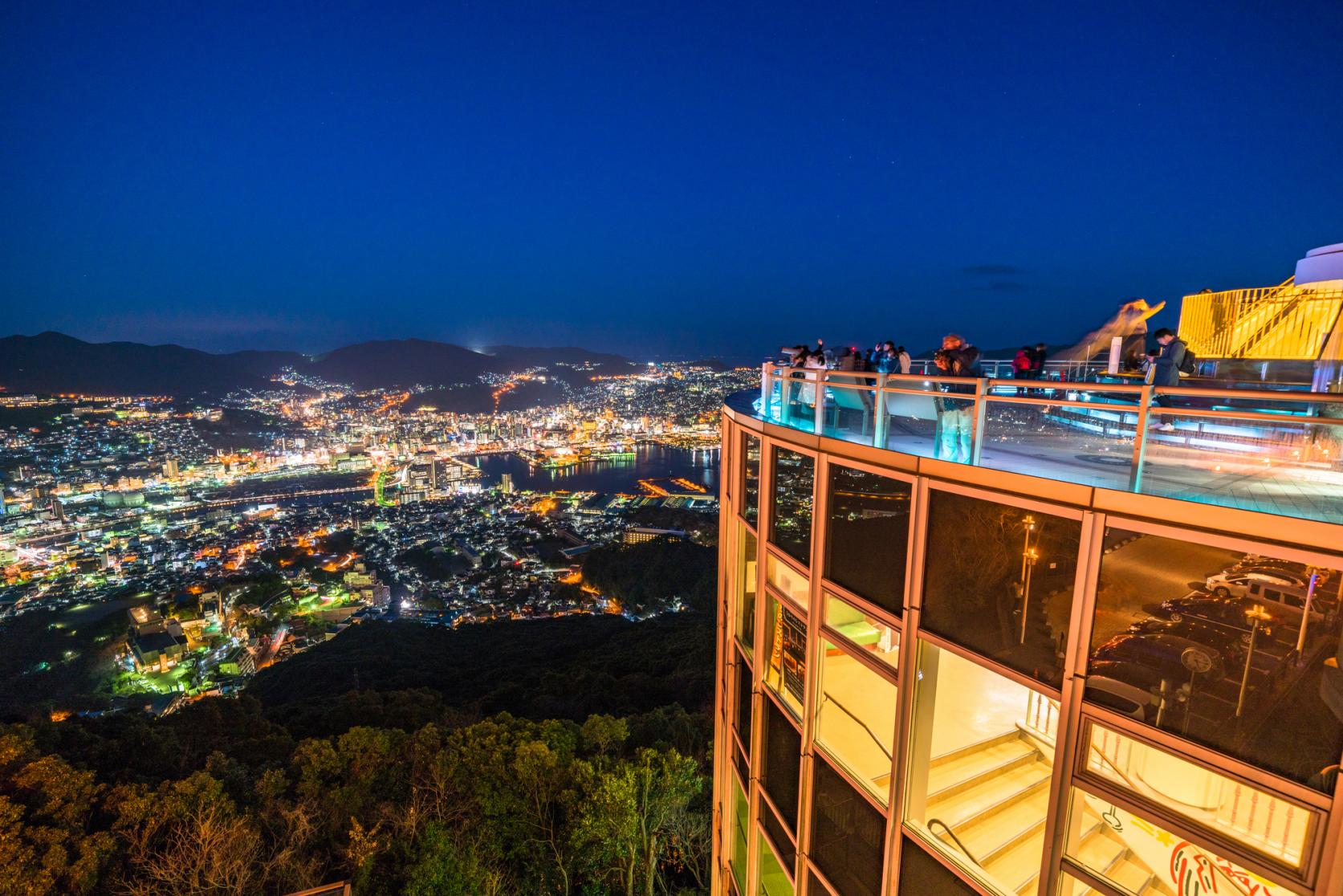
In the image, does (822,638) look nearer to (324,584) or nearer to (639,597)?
(639,597)

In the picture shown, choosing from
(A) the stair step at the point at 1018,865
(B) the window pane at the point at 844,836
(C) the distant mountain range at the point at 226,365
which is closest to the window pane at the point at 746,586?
(B) the window pane at the point at 844,836

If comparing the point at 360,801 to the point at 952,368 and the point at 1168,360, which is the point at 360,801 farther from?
Answer: the point at 1168,360

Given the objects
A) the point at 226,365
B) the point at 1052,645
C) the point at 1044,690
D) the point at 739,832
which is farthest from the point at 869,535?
the point at 226,365

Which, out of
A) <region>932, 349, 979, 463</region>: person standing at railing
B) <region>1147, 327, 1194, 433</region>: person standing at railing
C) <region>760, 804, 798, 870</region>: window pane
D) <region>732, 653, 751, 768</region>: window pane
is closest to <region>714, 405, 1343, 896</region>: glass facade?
<region>760, 804, 798, 870</region>: window pane

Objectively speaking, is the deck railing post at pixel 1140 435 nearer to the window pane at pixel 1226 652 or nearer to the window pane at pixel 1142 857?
the window pane at pixel 1226 652

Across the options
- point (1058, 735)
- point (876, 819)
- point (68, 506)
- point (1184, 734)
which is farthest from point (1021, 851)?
point (68, 506)
